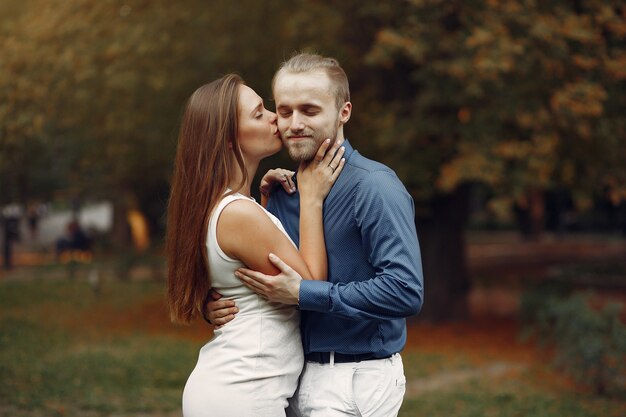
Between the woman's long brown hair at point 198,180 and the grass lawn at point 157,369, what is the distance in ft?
18.5

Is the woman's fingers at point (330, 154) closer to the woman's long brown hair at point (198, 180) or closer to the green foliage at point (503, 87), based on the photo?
the woman's long brown hair at point (198, 180)

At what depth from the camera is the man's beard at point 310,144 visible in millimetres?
3164

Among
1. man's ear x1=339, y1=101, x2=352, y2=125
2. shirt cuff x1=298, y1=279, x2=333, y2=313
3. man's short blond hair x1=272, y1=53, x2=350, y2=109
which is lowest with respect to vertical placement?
shirt cuff x1=298, y1=279, x2=333, y2=313

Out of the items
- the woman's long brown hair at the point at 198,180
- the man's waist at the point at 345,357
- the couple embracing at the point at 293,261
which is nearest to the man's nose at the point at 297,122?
the couple embracing at the point at 293,261

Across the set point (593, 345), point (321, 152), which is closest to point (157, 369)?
point (593, 345)

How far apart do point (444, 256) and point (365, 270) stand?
12270 mm

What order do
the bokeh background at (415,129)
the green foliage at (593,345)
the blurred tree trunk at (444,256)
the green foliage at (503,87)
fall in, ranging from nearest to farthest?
the green foliage at (593,345) < the bokeh background at (415,129) < the green foliage at (503,87) < the blurred tree trunk at (444,256)

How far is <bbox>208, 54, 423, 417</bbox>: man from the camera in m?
2.95

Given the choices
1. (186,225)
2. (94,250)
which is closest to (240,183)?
(186,225)

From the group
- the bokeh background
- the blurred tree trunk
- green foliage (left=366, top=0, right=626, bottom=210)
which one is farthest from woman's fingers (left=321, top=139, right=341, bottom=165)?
the blurred tree trunk

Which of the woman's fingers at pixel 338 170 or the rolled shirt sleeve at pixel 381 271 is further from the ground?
the woman's fingers at pixel 338 170

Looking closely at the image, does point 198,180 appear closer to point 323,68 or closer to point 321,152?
point 321,152

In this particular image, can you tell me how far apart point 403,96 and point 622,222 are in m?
32.4

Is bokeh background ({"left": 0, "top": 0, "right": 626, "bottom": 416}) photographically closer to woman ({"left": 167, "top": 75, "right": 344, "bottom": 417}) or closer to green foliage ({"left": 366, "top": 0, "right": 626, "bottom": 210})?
green foliage ({"left": 366, "top": 0, "right": 626, "bottom": 210})
